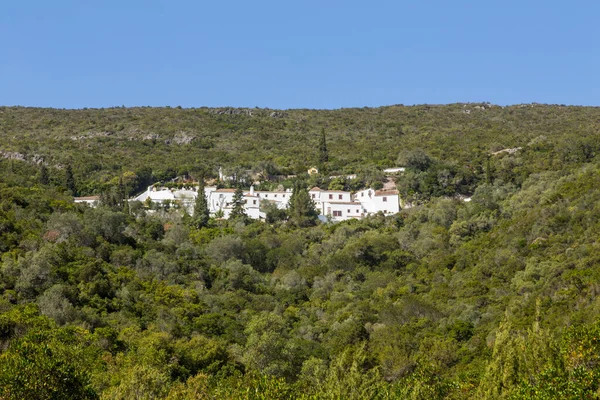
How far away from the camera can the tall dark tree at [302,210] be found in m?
65.2

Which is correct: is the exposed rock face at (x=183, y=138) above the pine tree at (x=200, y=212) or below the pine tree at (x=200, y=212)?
above

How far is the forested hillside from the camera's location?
78.6ft

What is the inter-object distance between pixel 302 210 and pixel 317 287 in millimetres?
15703

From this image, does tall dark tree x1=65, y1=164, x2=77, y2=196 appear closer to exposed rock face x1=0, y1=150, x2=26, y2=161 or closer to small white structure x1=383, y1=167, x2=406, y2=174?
exposed rock face x1=0, y1=150, x2=26, y2=161

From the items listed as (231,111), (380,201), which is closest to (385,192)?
(380,201)

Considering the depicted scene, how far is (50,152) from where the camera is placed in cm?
8656

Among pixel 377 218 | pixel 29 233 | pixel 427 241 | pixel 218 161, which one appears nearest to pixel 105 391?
pixel 29 233

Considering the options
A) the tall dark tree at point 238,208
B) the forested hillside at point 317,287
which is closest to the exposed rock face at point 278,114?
the forested hillside at point 317,287

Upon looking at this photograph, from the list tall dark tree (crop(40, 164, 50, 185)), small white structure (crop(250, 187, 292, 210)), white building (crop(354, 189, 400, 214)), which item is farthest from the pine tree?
tall dark tree (crop(40, 164, 50, 185))

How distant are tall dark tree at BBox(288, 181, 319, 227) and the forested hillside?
1.11 ft

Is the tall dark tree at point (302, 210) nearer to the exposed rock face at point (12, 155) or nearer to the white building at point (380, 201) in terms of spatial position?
the white building at point (380, 201)

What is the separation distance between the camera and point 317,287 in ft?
166

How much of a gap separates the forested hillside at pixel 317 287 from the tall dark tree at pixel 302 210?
337 mm

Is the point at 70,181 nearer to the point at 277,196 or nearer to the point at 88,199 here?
the point at 88,199
